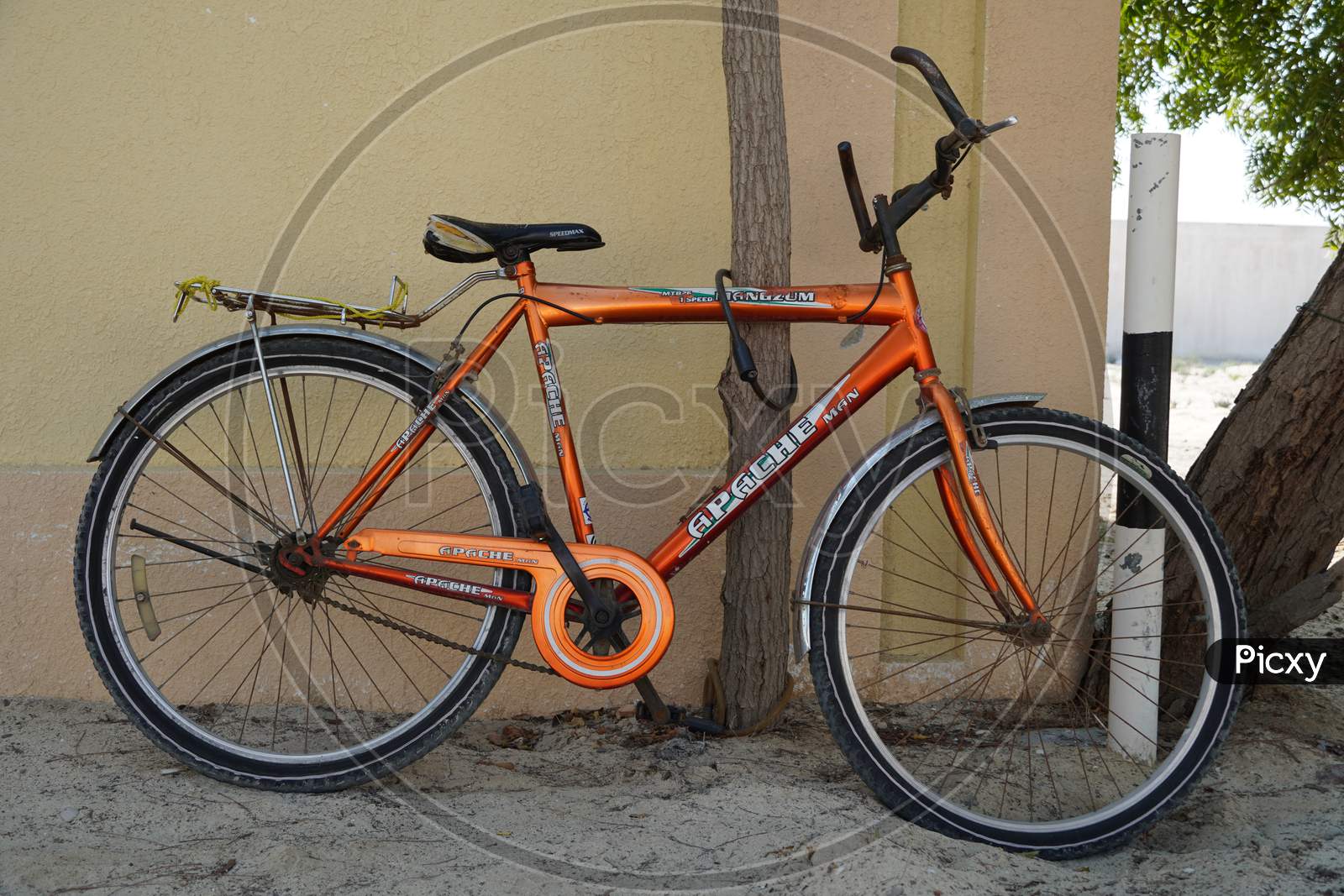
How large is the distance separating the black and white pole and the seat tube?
128 centimetres

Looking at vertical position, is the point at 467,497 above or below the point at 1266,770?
above

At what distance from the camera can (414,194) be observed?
2.82 m

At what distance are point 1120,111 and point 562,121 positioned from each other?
3.37m

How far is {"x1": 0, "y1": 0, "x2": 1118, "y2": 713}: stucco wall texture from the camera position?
2.77m

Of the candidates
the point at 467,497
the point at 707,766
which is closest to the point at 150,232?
the point at 467,497

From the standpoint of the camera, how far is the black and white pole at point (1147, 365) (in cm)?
250

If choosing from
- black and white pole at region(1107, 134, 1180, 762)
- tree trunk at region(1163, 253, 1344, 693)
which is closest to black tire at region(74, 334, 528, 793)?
black and white pole at region(1107, 134, 1180, 762)

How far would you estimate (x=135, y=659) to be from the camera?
2412mm

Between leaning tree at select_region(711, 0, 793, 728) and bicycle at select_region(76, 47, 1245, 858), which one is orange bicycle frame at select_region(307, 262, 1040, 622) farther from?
leaning tree at select_region(711, 0, 793, 728)

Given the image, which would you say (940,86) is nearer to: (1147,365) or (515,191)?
(1147,365)

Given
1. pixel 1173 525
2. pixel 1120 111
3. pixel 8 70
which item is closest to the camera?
pixel 1173 525

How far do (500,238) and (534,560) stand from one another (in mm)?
696

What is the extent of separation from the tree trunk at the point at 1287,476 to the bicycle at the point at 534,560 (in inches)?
7.1

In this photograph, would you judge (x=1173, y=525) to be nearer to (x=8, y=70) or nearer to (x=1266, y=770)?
(x=1266, y=770)
